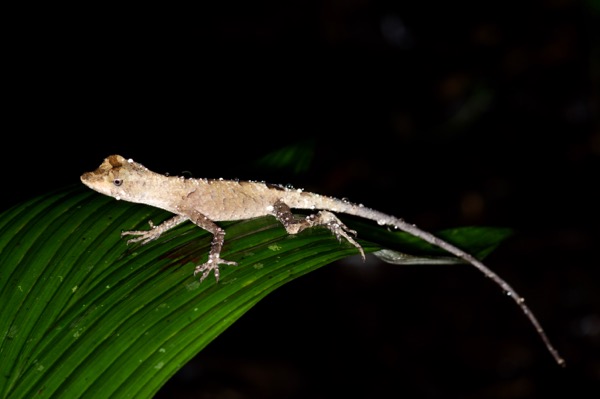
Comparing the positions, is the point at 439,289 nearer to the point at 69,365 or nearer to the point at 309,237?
the point at 309,237

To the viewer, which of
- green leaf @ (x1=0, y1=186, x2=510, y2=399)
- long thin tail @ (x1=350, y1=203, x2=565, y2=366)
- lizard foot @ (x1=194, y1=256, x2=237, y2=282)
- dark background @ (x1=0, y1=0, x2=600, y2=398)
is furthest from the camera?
dark background @ (x1=0, y1=0, x2=600, y2=398)

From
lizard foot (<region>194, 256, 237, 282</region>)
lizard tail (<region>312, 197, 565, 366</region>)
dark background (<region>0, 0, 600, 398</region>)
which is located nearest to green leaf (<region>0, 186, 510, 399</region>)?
lizard foot (<region>194, 256, 237, 282</region>)

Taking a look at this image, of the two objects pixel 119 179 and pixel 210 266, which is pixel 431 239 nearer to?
pixel 210 266

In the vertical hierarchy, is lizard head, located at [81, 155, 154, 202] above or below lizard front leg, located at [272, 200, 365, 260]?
above

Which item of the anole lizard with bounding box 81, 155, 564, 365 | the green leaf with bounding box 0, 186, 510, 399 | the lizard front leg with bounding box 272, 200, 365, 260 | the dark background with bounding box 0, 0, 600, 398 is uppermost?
the dark background with bounding box 0, 0, 600, 398

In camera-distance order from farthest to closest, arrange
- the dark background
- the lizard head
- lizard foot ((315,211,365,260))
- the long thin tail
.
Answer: the dark background → the long thin tail → the lizard head → lizard foot ((315,211,365,260))

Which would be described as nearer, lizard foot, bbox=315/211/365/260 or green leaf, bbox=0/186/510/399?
green leaf, bbox=0/186/510/399

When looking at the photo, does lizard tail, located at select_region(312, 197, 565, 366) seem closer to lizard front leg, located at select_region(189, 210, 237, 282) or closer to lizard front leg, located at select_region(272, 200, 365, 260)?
lizard front leg, located at select_region(272, 200, 365, 260)
